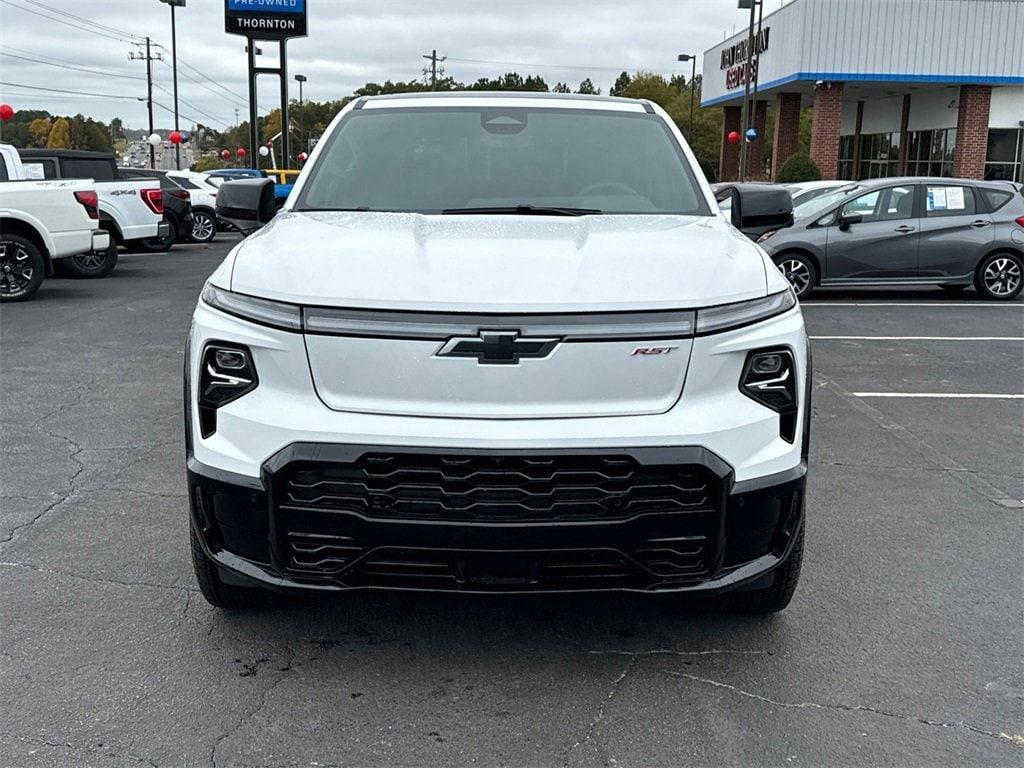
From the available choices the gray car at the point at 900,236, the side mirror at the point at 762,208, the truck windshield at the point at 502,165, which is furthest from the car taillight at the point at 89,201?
the side mirror at the point at 762,208

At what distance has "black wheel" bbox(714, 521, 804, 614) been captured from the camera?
359cm

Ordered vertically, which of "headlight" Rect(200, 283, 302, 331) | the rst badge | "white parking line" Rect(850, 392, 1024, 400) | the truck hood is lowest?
"white parking line" Rect(850, 392, 1024, 400)

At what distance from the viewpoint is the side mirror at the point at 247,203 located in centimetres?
487

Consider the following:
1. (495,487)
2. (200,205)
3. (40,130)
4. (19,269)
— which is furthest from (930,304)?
(40,130)

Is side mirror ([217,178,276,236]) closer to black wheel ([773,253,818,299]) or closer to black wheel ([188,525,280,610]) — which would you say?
black wheel ([188,525,280,610])

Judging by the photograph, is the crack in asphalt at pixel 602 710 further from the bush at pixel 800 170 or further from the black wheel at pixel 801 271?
the bush at pixel 800 170

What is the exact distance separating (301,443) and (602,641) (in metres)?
1.31

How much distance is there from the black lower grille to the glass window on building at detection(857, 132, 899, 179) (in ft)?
128

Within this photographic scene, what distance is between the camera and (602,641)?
3.68 metres

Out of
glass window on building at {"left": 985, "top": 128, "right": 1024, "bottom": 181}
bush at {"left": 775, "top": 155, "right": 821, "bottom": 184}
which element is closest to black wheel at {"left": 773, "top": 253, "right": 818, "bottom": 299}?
bush at {"left": 775, "top": 155, "right": 821, "bottom": 184}

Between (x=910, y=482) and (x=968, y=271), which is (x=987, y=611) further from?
(x=968, y=271)

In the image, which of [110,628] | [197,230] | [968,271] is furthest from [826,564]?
[197,230]

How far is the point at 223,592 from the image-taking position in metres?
3.68

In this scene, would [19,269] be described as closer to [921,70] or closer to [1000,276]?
[1000,276]
